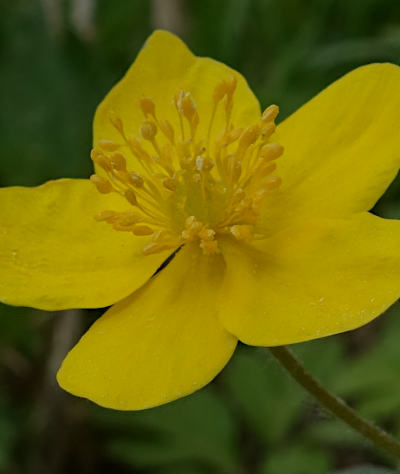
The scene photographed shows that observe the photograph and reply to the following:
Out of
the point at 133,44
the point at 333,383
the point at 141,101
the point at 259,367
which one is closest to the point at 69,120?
the point at 133,44

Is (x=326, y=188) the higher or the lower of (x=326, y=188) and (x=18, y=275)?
the higher

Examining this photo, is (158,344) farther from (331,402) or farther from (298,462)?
(298,462)

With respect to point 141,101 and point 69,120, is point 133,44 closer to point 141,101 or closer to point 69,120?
point 69,120

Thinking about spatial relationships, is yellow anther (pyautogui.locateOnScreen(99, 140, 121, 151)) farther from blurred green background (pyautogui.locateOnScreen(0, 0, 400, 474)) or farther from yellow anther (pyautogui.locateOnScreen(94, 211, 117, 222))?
blurred green background (pyautogui.locateOnScreen(0, 0, 400, 474))

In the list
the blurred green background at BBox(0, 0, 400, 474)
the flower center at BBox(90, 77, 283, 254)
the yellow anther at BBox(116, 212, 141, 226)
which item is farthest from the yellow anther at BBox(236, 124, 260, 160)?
the blurred green background at BBox(0, 0, 400, 474)

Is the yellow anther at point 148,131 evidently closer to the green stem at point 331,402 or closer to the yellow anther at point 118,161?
the yellow anther at point 118,161

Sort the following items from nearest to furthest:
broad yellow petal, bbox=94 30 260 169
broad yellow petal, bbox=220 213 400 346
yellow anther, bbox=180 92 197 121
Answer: broad yellow petal, bbox=220 213 400 346 → yellow anther, bbox=180 92 197 121 → broad yellow petal, bbox=94 30 260 169
